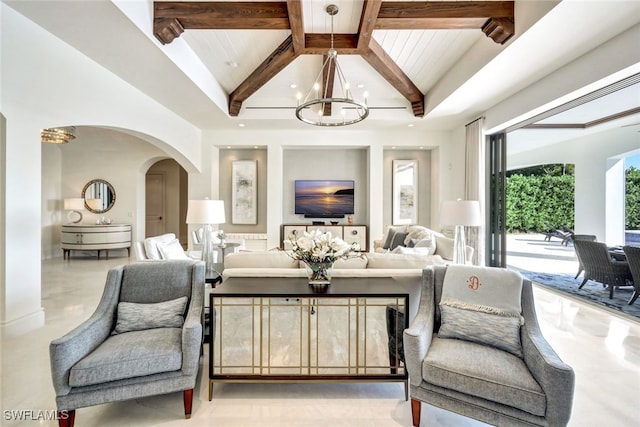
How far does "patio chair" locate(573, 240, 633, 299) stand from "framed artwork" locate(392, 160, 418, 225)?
309 centimetres

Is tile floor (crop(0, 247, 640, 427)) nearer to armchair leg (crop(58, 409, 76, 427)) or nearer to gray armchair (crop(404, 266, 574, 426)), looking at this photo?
armchair leg (crop(58, 409, 76, 427))

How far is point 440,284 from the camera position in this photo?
2037 mm

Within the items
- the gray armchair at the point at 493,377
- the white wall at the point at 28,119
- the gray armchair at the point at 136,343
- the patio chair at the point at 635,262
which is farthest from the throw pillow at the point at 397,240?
the white wall at the point at 28,119

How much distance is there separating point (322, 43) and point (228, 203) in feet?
14.3

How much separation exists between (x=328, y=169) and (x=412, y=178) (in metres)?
2.04

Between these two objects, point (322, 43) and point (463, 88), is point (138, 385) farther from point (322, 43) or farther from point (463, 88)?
point (463, 88)

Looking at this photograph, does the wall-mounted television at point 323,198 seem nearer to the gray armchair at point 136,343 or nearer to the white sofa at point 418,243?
the white sofa at point 418,243

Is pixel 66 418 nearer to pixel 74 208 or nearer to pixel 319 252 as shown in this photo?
pixel 319 252

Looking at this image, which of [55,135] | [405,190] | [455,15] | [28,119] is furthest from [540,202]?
[55,135]

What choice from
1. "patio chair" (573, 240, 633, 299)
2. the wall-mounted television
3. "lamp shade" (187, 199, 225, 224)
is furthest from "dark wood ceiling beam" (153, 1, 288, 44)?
"patio chair" (573, 240, 633, 299)

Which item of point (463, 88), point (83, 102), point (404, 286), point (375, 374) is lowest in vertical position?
point (375, 374)

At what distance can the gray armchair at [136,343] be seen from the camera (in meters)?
1.59

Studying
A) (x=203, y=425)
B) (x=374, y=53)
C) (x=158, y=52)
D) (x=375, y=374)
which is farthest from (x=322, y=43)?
(x=203, y=425)

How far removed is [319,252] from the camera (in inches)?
83.8
